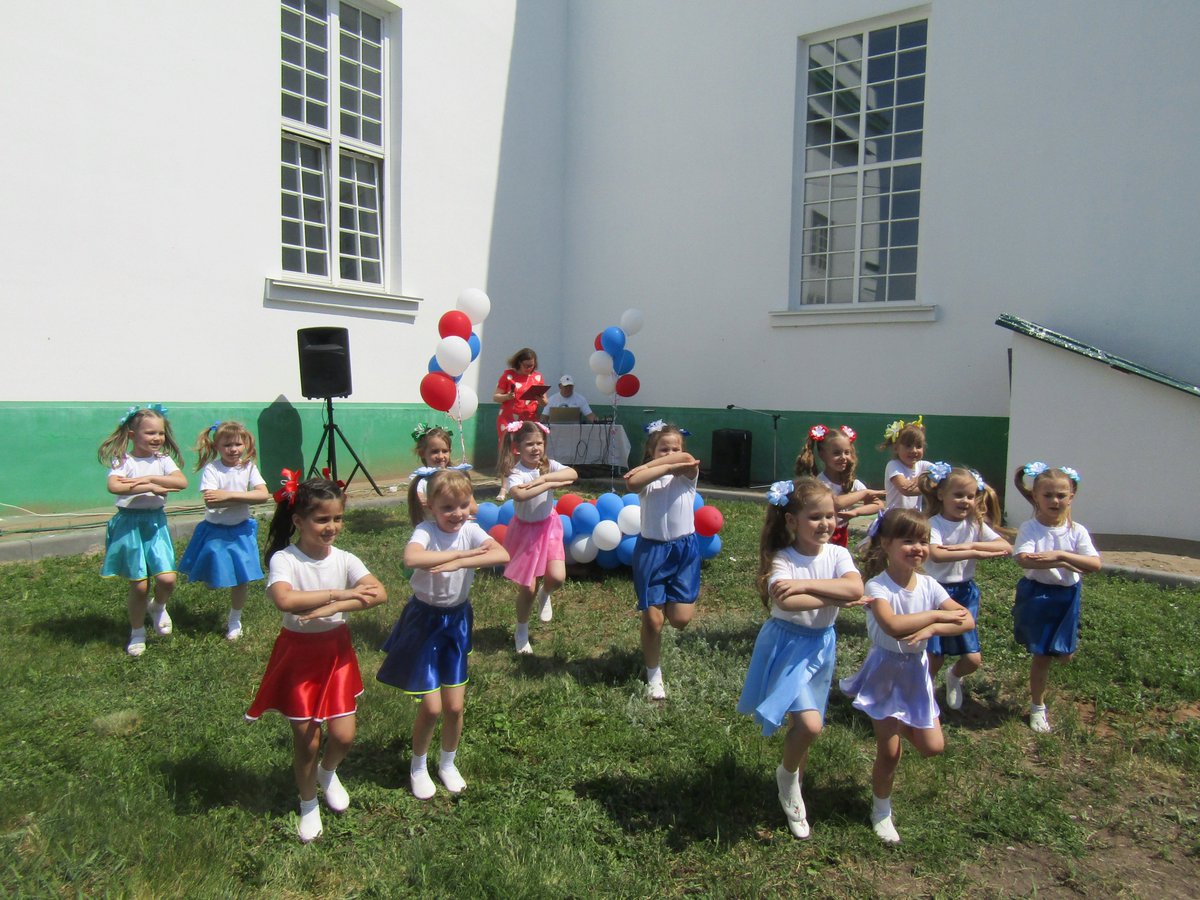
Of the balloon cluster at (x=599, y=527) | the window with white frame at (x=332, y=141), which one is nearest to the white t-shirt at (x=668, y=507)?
the balloon cluster at (x=599, y=527)

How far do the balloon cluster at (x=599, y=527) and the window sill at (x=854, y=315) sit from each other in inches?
174

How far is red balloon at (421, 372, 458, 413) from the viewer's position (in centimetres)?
832

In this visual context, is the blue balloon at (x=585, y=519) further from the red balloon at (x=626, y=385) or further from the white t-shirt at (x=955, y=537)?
the red balloon at (x=626, y=385)

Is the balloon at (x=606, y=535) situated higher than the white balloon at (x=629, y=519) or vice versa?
the white balloon at (x=629, y=519)

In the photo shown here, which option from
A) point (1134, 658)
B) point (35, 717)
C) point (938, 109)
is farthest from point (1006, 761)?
point (938, 109)

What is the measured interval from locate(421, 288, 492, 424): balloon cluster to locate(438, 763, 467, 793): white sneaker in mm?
5203

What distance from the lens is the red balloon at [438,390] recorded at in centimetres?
832

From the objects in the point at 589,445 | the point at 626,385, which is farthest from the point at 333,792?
the point at 589,445

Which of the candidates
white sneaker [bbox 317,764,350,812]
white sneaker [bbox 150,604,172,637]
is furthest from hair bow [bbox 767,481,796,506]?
white sneaker [bbox 150,604,172,637]

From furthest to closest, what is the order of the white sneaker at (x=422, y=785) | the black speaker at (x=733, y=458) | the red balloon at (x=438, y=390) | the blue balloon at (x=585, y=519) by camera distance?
the black speaker at (x=733, y=458), the red balloon at (x=438, y=390), the blue balloon at (x=585, y=519), the white sneaker at (x=422, y=785)

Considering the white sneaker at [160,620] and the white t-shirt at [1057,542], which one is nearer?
the white t-shirt at [1057,542]

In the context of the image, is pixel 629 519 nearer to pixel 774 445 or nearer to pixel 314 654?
pixel 314 654

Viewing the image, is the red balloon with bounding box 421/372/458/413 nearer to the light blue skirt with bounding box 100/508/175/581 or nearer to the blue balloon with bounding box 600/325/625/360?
the blue balloon with bounding box 600/325/625/360

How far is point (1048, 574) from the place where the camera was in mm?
4230
